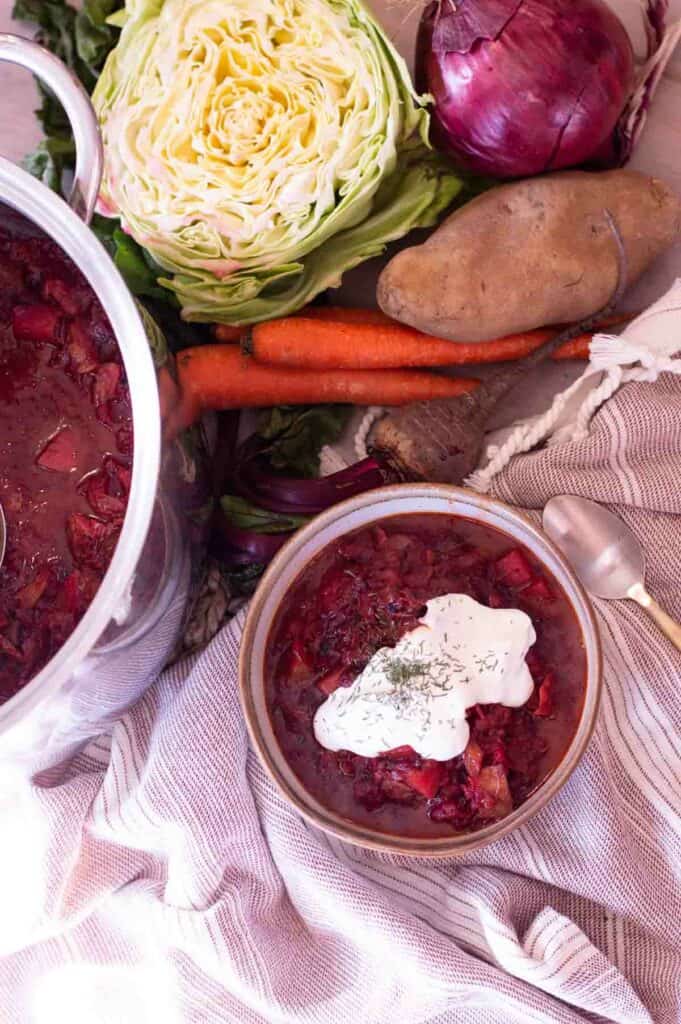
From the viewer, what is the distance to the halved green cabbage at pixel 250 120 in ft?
4.61

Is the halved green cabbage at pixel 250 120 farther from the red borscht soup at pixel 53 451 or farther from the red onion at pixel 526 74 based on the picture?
the red borscht soup at pixel 53 451

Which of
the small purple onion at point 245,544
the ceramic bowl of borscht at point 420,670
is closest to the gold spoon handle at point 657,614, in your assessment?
the ceramic bowl of borscht at point 420,670

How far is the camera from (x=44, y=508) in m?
1.26

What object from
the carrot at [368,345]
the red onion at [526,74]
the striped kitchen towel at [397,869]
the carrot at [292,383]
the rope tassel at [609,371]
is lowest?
the striped kitchen towel at [397,869]

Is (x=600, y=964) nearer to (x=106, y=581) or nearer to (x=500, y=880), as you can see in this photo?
(x=500, y=880)

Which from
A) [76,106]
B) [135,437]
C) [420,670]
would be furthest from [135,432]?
[420,670]

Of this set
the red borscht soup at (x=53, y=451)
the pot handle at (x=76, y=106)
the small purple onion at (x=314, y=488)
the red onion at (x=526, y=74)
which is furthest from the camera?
the small purple onion at (x=314, y=488)

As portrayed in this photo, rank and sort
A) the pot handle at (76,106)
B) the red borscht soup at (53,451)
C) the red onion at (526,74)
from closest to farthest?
the pot handle at (76,106) → the red borscht soup at (53,451) → the red onion at (526,74)

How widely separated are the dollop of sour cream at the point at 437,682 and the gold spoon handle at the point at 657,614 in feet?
0.71

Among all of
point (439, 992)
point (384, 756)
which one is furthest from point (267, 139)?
point (439, 992)

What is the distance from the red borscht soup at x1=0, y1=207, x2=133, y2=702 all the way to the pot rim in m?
0.12

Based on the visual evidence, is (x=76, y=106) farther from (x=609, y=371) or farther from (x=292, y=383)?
(x=609, y=371)

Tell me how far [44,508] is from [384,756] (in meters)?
0.52

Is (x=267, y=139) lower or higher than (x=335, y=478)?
higher
